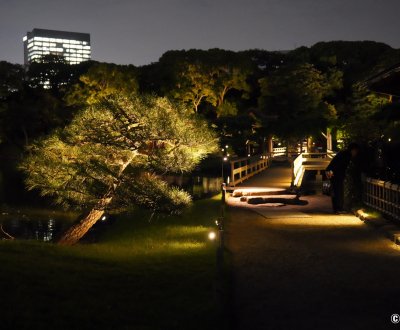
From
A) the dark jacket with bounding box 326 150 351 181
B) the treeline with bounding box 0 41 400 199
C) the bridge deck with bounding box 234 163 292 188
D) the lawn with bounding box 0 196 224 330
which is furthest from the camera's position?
the treeline with bounding box 0 41 400 199

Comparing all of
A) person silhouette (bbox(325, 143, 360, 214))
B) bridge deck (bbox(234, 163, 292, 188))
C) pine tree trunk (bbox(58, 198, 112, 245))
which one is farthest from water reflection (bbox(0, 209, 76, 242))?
bridge deck (bbox(234, 163, 292, 188))

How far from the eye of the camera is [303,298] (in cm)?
737

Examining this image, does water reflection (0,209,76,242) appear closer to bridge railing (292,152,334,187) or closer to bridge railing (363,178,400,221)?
bridge railing (363,178,400,221)

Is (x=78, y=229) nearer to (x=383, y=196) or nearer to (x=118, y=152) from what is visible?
(x=118, y=152)

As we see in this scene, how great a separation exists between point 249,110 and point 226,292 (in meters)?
41.1

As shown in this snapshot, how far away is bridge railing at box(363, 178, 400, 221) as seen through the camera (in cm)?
1335

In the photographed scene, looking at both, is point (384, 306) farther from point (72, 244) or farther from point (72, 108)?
point (72, 108)

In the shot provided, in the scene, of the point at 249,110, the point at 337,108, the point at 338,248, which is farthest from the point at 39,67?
the point at 338,248

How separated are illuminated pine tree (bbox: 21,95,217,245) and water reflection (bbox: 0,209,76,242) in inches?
186

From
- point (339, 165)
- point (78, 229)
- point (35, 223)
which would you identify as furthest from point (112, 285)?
point (35, 223)

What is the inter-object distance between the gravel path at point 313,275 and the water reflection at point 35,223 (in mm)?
7591

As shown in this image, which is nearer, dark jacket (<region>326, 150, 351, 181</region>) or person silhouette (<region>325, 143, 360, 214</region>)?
person silhouette (<region>325, 143, 360, 214</region>)

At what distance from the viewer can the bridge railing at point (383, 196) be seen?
13.4 m

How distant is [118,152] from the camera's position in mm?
13867
